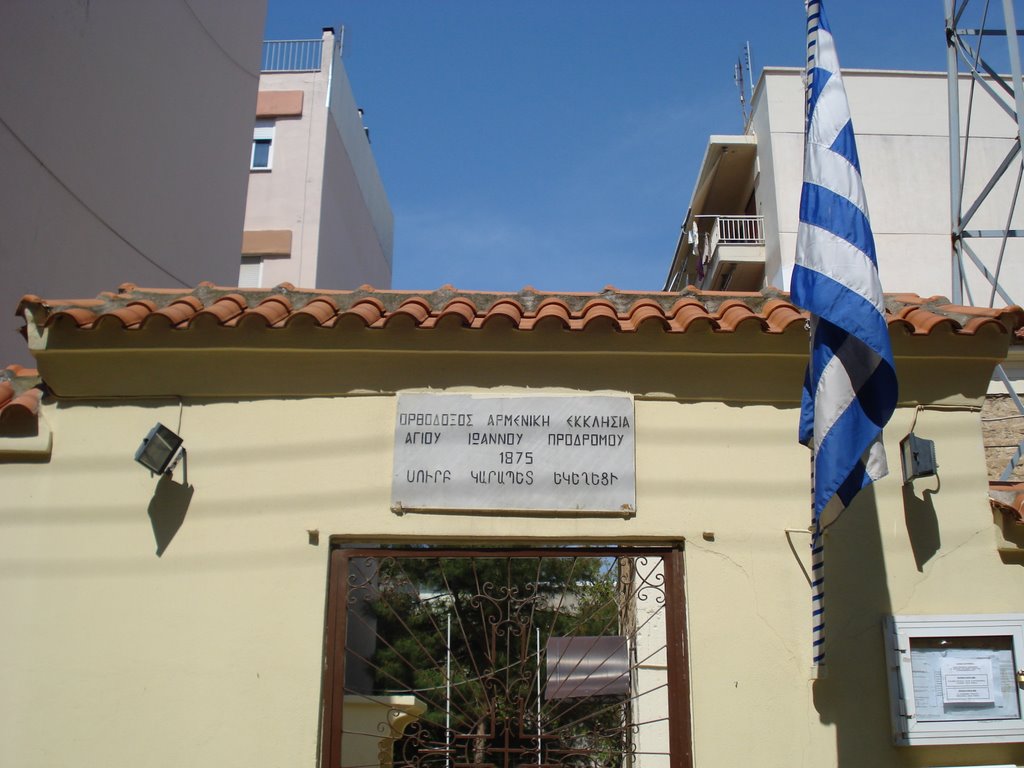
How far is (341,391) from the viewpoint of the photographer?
5180 millimetres

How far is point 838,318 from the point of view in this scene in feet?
14.6

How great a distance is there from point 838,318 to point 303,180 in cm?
1498

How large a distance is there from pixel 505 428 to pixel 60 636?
243 centimetres

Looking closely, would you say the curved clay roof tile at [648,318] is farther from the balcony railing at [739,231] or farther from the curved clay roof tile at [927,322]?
the balcony railing at [739,231]

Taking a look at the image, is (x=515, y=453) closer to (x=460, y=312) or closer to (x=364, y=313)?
(x=460, y=312)

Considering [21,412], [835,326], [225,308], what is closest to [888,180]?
[835,326]

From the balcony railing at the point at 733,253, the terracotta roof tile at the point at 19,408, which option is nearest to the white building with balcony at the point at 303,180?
the balcony railing at the point at 733,253

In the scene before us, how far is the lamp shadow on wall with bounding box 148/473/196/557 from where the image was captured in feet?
16.3

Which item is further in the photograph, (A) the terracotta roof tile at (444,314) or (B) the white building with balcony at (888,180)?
(B) the white building with balcony at (888,180)

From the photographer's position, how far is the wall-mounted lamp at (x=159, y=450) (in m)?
4.84

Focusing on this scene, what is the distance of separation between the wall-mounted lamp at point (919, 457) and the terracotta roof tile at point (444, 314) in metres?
0.56

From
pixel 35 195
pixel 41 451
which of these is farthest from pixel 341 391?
pixel 35 195

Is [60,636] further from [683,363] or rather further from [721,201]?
[721,201]

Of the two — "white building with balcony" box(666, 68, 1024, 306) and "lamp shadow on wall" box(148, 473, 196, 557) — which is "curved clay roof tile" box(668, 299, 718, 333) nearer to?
"lamp shadow on wall" box(148, 473, 196, 557)
